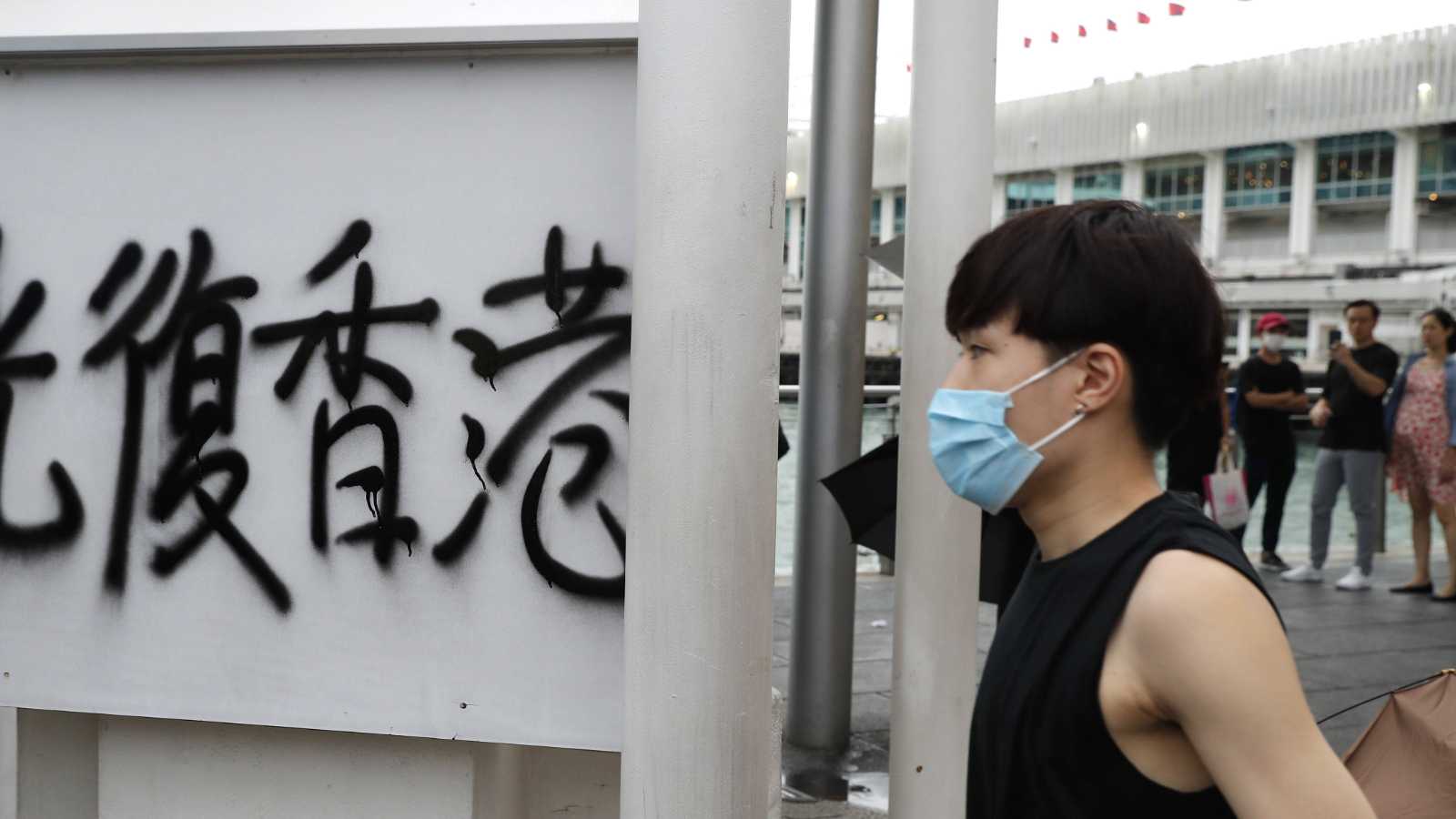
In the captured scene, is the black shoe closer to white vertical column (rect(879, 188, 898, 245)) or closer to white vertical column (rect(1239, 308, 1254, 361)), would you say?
white vertical column (rect(879, 188, 898, 245))

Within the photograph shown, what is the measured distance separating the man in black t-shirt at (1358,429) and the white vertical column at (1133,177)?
7133 centimetres

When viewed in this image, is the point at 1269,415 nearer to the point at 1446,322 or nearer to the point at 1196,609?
the point at 1446,322

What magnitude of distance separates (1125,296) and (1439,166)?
75.8 meters

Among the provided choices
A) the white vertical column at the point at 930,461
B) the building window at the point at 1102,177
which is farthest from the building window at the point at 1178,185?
the white vertical column at the point at 930,461

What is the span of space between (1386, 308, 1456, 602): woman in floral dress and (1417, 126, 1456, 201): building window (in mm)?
66537

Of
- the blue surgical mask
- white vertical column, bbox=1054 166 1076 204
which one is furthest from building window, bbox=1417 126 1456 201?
the blue surgical mask

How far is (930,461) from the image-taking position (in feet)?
11.1

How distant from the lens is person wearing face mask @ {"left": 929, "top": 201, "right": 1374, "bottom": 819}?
135 cm

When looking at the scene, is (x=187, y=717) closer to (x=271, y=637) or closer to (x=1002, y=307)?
(x=271, y=637)

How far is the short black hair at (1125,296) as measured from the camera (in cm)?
157

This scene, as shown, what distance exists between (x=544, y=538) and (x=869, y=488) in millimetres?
1397

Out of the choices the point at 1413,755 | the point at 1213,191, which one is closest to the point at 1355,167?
the point at 1213,191

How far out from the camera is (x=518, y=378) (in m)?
3.03

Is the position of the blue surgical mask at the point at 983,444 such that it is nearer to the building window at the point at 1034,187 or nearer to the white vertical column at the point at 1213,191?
the white vertical column at the point at 1213,191
